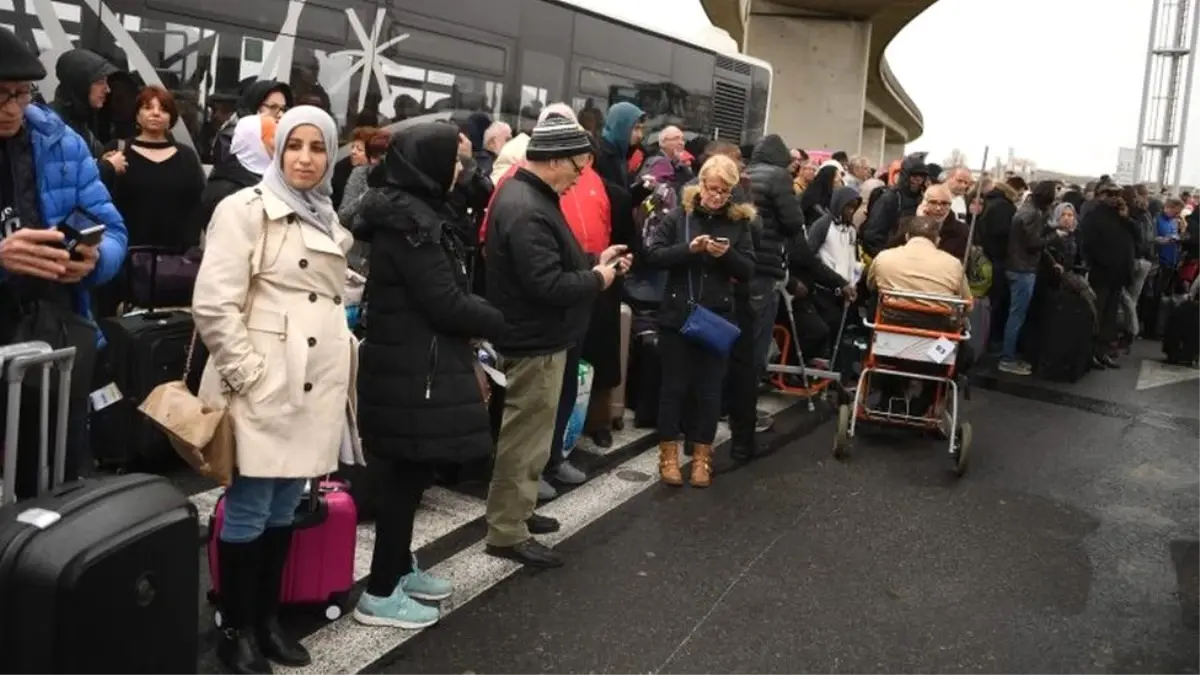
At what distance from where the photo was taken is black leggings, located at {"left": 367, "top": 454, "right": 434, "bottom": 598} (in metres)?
3.80

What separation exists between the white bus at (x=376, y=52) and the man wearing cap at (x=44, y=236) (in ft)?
13.0

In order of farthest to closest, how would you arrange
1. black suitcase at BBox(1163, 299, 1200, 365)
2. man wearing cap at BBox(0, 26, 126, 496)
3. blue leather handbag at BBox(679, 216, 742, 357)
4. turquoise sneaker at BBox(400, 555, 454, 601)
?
black suitcase at BBox(1163, 299, 1200, 365), blue leather handbag at BBox(679, 216, 742, 357), turquoise sneaker at BBox(400, 555, 454, 601), man wearing cap at BBox(0, 26, 126, 496)

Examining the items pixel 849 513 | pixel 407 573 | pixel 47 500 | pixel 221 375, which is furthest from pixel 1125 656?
pixel 47 500

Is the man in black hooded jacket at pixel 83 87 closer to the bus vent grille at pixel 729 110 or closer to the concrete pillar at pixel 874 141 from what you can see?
the bus vent grille at pixel 729 110

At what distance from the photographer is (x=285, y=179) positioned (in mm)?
3283

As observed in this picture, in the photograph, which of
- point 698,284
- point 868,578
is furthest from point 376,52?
point 868,578

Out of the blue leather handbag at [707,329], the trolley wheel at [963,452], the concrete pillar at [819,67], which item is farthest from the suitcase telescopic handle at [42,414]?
the concrete pillar at [819,67]

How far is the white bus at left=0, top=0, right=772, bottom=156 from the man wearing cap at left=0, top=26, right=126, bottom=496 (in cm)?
396

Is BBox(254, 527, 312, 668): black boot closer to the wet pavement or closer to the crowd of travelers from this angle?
the crowd of travelers

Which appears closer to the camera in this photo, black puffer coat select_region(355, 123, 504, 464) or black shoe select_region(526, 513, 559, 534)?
black puffer coat select_region(355, 123, 504, 464)

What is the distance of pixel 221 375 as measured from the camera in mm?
3168

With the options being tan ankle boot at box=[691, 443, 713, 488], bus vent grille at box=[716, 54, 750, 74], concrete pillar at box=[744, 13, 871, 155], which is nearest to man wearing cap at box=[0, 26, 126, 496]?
tan ankle boot at box=[691, 443, 713, 488]

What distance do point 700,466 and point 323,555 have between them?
275 centimetres

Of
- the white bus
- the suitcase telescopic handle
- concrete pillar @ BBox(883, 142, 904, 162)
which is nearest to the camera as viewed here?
the suitcase telescopic handle
